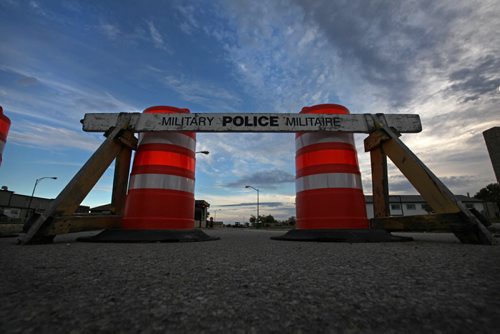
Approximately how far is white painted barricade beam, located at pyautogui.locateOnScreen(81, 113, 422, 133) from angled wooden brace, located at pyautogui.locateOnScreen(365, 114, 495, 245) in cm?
30

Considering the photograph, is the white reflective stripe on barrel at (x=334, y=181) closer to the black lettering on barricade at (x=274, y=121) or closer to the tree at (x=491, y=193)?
the black lettering on barricade at (x=274, y=121)

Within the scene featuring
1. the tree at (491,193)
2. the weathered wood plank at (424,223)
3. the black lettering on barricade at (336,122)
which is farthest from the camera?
the tree at (491,193)

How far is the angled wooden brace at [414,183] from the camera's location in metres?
3.21

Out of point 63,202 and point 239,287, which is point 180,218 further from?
point 239,287

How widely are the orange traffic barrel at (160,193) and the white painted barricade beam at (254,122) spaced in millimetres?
267

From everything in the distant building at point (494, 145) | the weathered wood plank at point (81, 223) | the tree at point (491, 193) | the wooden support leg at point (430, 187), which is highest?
the tree at point (491, 193)

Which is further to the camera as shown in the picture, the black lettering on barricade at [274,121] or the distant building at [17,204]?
the distant building at [17,204]

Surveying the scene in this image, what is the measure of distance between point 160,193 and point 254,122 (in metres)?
2.35

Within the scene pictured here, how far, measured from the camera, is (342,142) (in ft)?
15.1

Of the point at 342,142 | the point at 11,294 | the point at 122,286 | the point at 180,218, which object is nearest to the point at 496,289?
the point at 122,286

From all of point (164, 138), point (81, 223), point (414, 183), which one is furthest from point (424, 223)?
point (81, 223)

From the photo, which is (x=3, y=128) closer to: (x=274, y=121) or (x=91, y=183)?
(x=91, y=183)

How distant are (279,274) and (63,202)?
3.71 m

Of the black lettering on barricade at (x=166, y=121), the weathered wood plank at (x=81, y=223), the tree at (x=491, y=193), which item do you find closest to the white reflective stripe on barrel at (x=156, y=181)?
the weathered wood plank at (x=81, y=223)
